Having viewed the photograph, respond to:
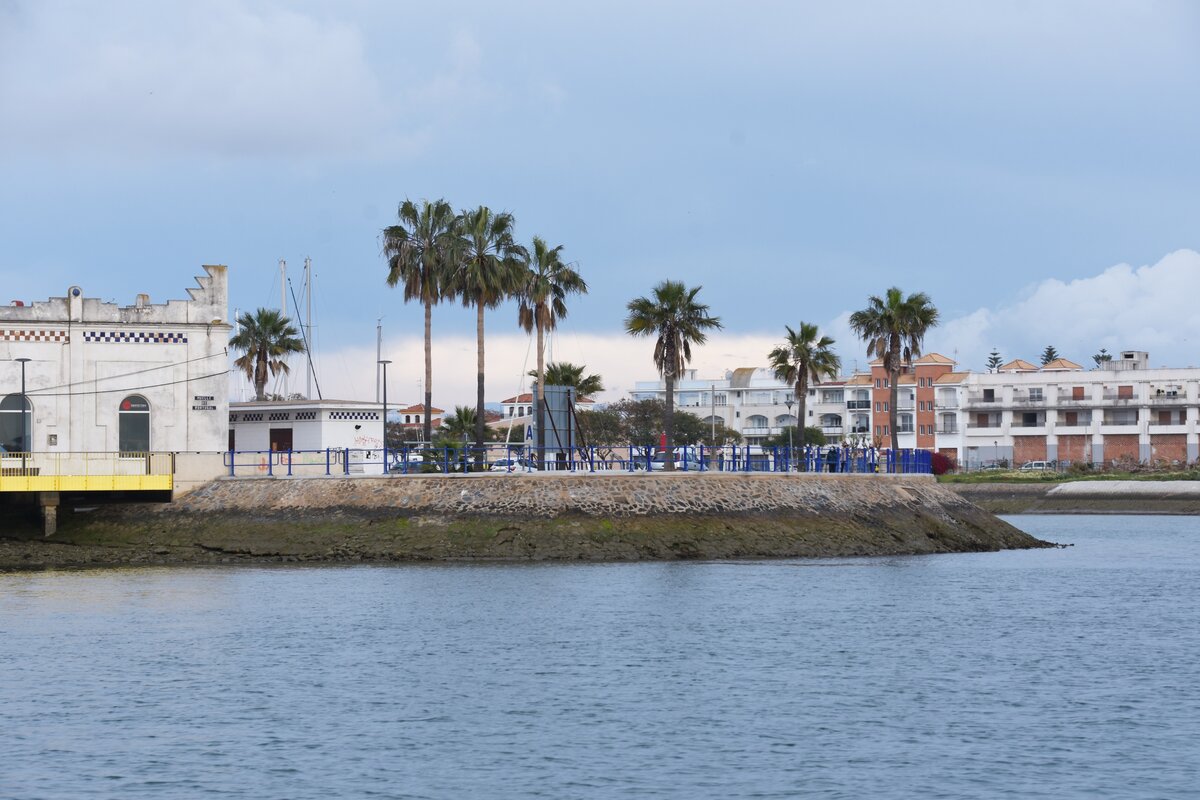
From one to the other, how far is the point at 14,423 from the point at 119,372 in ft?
12.1

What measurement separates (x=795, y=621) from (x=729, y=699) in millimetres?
9370

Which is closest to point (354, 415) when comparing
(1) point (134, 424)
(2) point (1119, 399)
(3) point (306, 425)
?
(3) point (306, 425)

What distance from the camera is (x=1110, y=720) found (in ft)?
80.5

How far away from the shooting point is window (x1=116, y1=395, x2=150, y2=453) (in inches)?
2103

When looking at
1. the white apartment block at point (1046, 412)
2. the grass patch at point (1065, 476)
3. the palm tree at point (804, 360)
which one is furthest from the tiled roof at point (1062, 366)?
the palm tree at point (804, 360)

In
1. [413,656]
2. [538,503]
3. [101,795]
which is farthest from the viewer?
[538,503]

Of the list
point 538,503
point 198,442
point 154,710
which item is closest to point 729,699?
point 154,710

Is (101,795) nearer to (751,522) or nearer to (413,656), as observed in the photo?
(413,656)

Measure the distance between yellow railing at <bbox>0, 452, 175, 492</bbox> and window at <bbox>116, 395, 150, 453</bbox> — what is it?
1147 mm

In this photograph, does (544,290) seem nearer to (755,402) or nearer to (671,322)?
(671,322)

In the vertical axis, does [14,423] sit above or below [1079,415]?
below

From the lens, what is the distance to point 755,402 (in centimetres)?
17800

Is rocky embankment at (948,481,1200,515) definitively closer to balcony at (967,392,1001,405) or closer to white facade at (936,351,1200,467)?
white facade at (936,351,1200,467)

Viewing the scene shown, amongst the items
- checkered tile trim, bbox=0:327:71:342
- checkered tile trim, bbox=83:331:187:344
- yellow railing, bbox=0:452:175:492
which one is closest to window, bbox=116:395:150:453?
yellow railing, bbox=0:452:175:492
